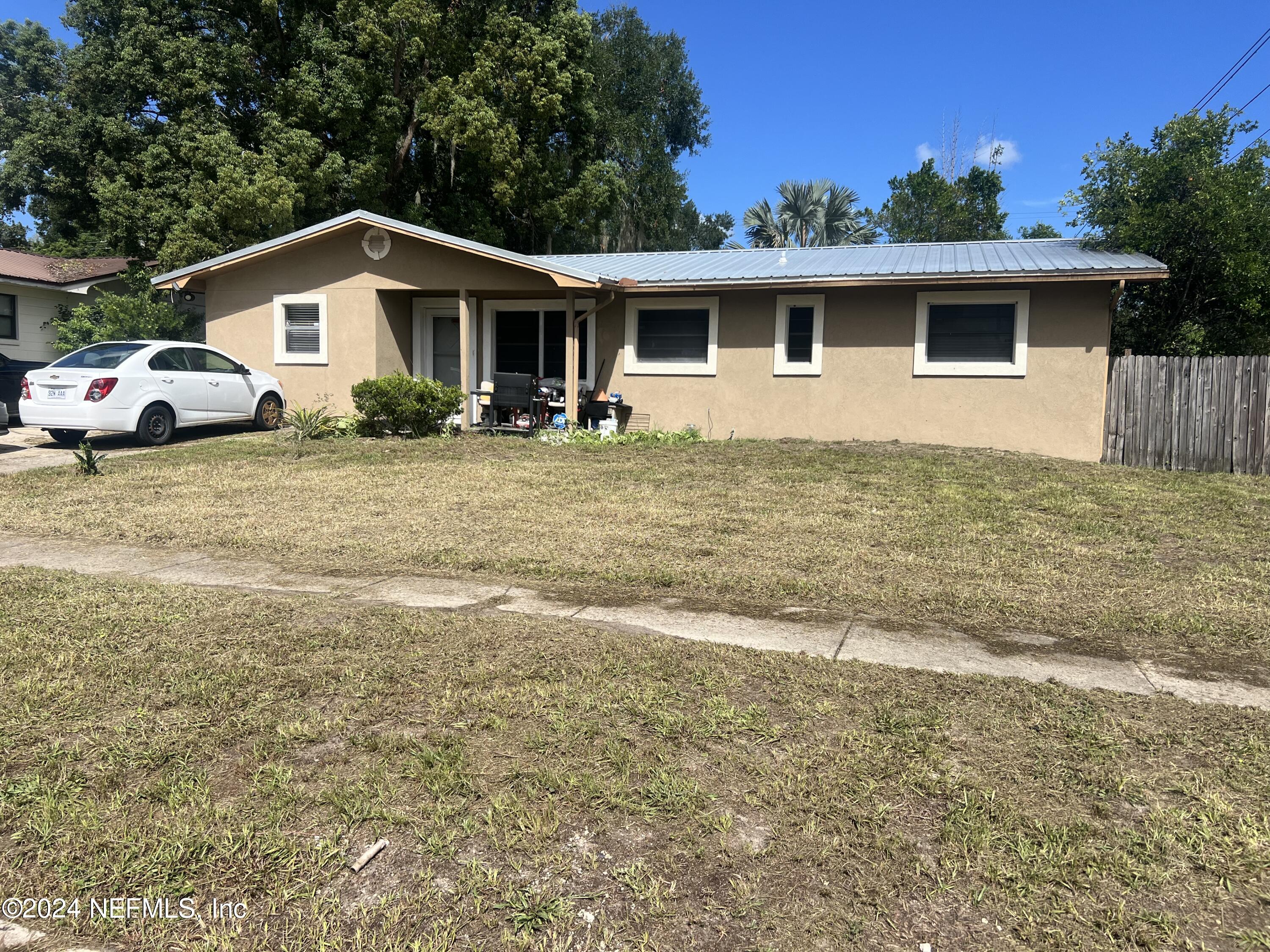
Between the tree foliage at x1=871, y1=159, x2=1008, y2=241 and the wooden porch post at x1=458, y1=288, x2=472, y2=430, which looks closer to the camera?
the wooden porch post at x1=458, y1=288, x2=472, y2=430

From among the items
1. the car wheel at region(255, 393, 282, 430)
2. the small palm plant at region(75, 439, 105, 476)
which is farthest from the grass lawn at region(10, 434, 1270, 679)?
the car wheel at region(255, 393, 282, 430)

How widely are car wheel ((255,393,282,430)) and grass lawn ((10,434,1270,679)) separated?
294 cm

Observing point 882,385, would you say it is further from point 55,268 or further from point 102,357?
point 55,268

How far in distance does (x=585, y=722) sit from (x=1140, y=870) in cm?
190

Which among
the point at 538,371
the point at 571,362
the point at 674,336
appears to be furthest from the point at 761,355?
the point at 538,371

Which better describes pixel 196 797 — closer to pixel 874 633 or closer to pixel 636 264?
pixel 874 633

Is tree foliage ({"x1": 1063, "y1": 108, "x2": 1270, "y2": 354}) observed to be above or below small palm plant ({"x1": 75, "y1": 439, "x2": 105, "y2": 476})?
above

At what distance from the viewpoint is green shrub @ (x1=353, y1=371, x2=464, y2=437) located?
12.9m

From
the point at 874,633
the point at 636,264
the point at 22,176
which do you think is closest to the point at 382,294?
the point at 636,264

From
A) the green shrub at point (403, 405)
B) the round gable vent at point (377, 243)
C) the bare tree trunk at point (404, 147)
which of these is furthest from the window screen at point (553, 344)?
the bare tree trunk at point (404, 147)

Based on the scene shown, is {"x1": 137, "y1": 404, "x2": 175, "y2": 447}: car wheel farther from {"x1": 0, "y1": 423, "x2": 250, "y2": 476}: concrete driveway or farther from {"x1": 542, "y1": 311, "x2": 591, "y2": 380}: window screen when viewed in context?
{"x1": 542, "y1": 311, "x2": 591, "y2": 380}: window screen

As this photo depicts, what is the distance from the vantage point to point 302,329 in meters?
15.5

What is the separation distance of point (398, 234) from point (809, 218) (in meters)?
22.2

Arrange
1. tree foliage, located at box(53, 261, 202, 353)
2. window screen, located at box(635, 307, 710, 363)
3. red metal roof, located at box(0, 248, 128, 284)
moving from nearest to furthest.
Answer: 1. window screen, located at box(635, 307, 710, 363)
2. tree foliage, located at box(53, 261, 202, 353)
3. red metal roof, located at box(0, 248, 128, 284)
